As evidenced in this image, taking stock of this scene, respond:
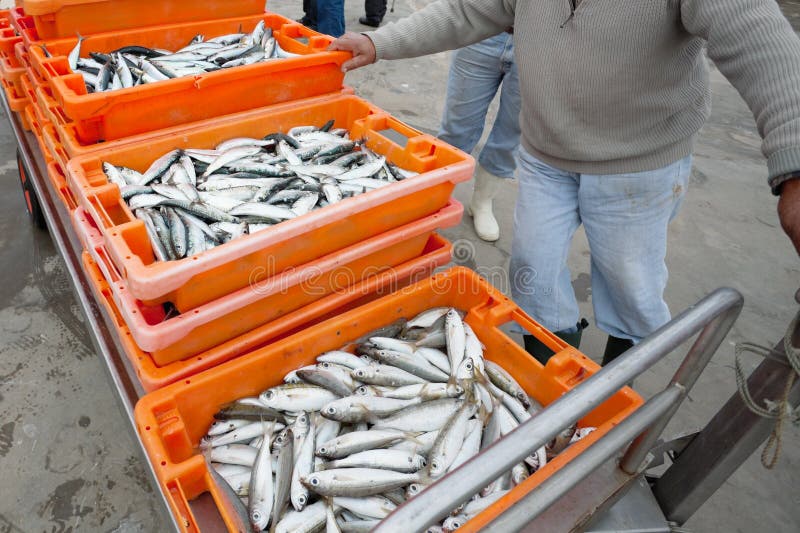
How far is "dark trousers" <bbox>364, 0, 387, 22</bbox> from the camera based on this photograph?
7.55 m

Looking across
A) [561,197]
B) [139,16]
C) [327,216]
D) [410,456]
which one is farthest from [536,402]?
[139,16]

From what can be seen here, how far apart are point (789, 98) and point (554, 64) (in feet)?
2.59

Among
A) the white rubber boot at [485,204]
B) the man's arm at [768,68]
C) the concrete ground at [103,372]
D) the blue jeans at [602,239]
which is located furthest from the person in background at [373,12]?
the man's arm at [768,68]

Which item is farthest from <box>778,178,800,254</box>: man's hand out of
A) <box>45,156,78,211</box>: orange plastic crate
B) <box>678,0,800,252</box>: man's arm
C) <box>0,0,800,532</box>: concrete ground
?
<box>45,156,78,211</box>: orange plastic crate

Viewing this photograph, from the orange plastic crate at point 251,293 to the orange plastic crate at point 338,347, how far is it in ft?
0.34

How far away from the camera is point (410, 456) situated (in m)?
1.61

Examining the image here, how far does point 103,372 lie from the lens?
2529 mm

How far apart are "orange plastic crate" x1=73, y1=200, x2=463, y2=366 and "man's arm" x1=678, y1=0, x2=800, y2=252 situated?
0.99 meters

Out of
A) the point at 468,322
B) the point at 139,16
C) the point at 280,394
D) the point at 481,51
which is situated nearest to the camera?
the point at 280,394

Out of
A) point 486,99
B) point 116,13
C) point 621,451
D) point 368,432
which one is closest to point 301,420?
point 368,432

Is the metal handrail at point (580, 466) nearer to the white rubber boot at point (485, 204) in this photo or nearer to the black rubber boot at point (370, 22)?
the white rubber boot at point (485, 204)

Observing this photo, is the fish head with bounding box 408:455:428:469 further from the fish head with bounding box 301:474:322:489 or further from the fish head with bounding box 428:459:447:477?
the fish head with bounding box 301:474:322:489

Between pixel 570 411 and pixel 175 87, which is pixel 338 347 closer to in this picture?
pixel 570 411

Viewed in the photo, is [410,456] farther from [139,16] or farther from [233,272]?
[139,16]
